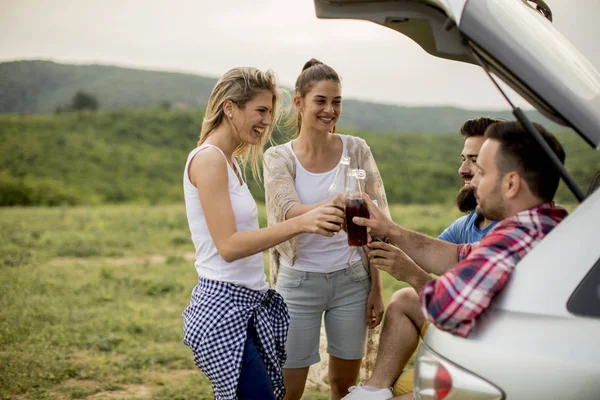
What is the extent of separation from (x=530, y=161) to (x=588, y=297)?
51 cm

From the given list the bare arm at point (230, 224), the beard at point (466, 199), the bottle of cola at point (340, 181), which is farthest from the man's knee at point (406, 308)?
the beard at point (466, 199)

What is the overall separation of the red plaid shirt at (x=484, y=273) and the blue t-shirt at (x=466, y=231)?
1.38 m

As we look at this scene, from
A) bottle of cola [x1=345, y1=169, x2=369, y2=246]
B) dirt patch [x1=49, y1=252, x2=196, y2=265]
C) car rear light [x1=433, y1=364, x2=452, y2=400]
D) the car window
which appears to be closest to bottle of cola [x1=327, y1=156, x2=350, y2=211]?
bottle of cola [x1=345, y1=169, x2=369, y2=246]

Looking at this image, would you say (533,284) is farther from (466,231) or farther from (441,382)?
(466,231)

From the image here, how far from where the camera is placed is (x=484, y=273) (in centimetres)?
186

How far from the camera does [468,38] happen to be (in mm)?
2049

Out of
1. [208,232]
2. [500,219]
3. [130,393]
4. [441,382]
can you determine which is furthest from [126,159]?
[441,382]

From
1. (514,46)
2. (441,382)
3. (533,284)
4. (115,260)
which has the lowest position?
(115,260)

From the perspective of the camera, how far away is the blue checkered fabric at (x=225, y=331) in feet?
8.84

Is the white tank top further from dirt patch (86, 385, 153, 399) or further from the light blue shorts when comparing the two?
dirt patch (86, 385, 153, 399)

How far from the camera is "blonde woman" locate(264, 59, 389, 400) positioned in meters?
3.60

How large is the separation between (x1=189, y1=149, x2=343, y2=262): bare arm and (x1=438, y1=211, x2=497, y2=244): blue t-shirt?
3.51ft

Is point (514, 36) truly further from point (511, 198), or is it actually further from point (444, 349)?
point (444, 349)

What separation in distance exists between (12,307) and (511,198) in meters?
7.20
